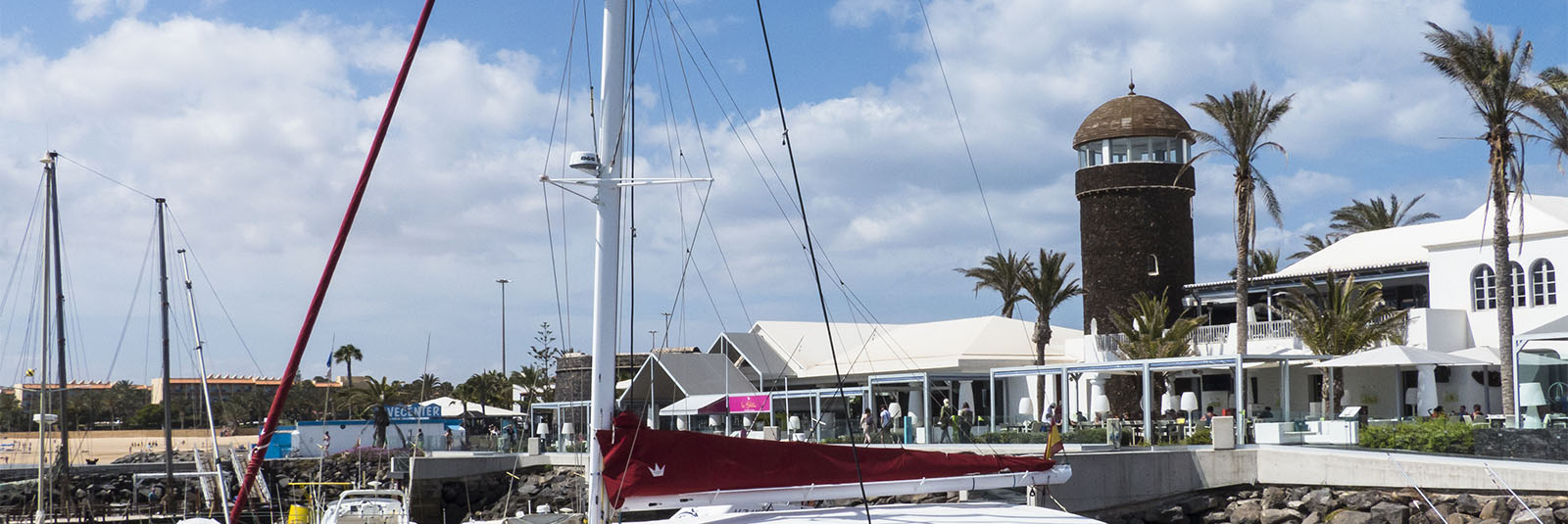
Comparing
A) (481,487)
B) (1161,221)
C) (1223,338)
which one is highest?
(1161,221)

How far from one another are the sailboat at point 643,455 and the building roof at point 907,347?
35.6 meters

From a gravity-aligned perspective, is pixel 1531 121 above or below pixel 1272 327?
above

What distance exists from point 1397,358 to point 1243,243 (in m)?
11.4

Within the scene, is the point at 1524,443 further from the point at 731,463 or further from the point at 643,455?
the point at 643,455

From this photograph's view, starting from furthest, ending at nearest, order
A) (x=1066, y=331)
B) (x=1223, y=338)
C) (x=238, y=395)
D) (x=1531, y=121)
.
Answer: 1. (x=238, y=395)
2. (x=1066, y=331)
3. (x=1223, y=338)
4. (x=1531, y=121)

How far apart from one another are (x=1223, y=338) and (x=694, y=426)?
18.3 m

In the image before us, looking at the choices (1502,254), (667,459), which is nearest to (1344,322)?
(1502,254)

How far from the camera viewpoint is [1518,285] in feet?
126

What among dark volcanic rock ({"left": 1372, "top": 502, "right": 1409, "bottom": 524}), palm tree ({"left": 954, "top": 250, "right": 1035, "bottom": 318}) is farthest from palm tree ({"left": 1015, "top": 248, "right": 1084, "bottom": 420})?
dark volcanic rock ({"left": 1372, "top": 502, "right": 1409, "bottom": 524})

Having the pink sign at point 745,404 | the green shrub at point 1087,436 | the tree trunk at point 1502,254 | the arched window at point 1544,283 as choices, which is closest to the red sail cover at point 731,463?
the green shrub at point 1087,436

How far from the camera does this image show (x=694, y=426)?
45969mm

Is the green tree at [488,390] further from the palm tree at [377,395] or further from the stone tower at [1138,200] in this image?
the stone tower at [1138,200]

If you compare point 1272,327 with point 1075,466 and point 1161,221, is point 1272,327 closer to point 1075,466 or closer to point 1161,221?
point 1161,221

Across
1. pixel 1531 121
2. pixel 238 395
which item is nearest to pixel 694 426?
pixel 1531 121
